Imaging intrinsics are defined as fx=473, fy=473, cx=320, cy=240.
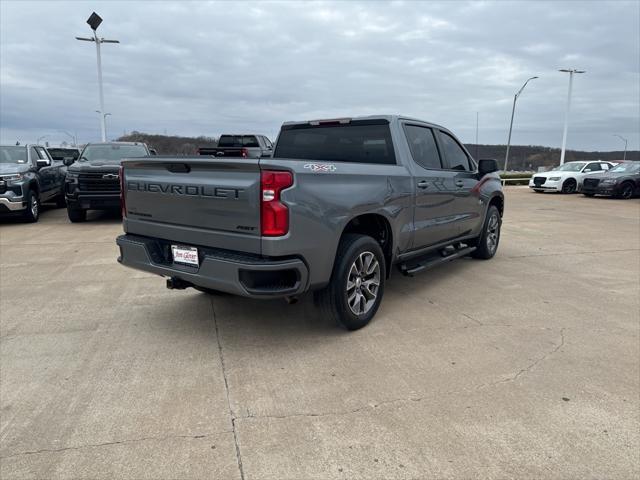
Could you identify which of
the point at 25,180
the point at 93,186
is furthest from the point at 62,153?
the point at 93,186

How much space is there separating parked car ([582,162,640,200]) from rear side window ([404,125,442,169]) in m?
17.1

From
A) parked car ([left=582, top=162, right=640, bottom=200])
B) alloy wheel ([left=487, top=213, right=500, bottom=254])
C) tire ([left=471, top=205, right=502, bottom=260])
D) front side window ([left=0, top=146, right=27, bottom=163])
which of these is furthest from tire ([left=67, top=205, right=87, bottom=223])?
parked car ([left=582, top=162, right=640, bottom=200])

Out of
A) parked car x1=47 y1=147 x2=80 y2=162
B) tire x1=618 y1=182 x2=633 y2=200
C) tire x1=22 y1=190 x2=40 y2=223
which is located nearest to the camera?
tire x1=22 y1=190 x2=40 y2=223

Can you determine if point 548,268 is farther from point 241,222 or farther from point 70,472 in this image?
point 70,472

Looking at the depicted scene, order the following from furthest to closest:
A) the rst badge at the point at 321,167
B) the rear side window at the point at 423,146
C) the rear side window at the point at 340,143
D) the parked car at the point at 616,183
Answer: the parked car at the point at 616,183 < the rear side window at the point at 423,146 < the rear side window at the point at 340,143 < the rst badge at the point at 321,167

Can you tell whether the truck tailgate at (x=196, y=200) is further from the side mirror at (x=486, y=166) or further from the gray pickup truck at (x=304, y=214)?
→ the side mirror at (x=486, y=166)

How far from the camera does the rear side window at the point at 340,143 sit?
479 cm

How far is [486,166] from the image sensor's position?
6.39 metres

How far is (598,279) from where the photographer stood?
6.10 m

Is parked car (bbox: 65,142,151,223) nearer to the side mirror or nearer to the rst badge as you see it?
the side mirror

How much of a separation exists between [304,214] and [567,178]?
21.3 meters

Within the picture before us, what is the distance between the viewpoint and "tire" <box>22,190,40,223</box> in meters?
10.5

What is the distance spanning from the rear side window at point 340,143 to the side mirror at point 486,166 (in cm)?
216

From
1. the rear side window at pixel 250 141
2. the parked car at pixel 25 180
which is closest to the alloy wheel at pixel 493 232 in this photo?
the parked car at pixel 25 180
